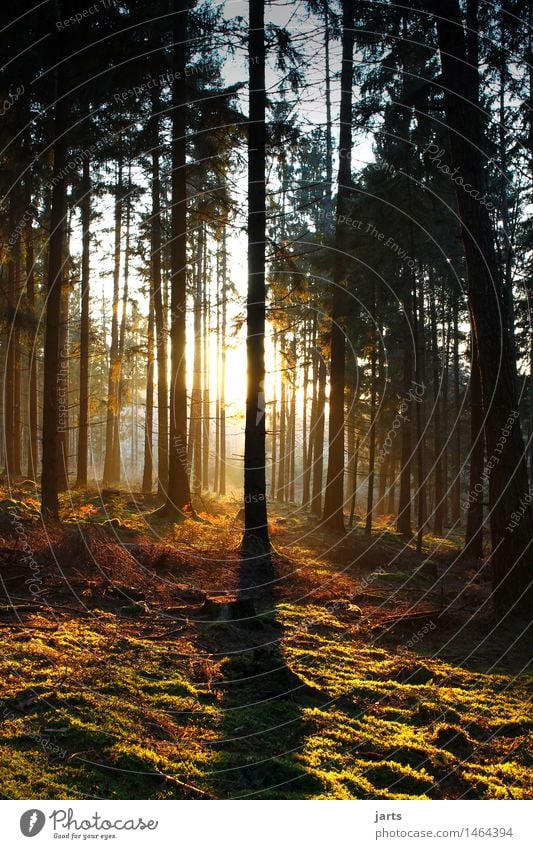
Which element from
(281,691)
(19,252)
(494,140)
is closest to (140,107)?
(19,252)

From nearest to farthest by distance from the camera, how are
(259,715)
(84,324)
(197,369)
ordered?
(259,715) < (84,324) < (197,369)

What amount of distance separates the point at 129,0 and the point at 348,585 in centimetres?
Result: 1372

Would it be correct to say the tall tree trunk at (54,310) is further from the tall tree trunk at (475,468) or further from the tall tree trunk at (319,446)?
the tall tree trunk at (319,446)

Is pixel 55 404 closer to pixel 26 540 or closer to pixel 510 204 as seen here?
pixel 26 540

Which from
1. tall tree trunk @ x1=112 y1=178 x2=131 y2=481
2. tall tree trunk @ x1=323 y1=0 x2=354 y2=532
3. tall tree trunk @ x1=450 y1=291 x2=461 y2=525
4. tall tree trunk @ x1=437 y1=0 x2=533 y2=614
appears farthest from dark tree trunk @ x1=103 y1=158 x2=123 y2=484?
tall tree trunk @ x1=450 y1=291 x2=461 y2=525

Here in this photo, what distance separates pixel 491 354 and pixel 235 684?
21.5 feet

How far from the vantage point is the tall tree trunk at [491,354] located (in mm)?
8953

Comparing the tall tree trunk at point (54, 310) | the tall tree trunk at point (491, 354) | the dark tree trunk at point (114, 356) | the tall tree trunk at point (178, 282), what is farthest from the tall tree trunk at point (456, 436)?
the tall tree trunk at point (54, 310)

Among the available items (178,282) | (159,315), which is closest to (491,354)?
(178,282)

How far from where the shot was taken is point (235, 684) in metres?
5.82

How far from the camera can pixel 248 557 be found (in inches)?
465

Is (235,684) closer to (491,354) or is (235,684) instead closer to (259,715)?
(259,715)

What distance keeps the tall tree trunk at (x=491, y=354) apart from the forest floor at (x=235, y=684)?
0.89 metres
